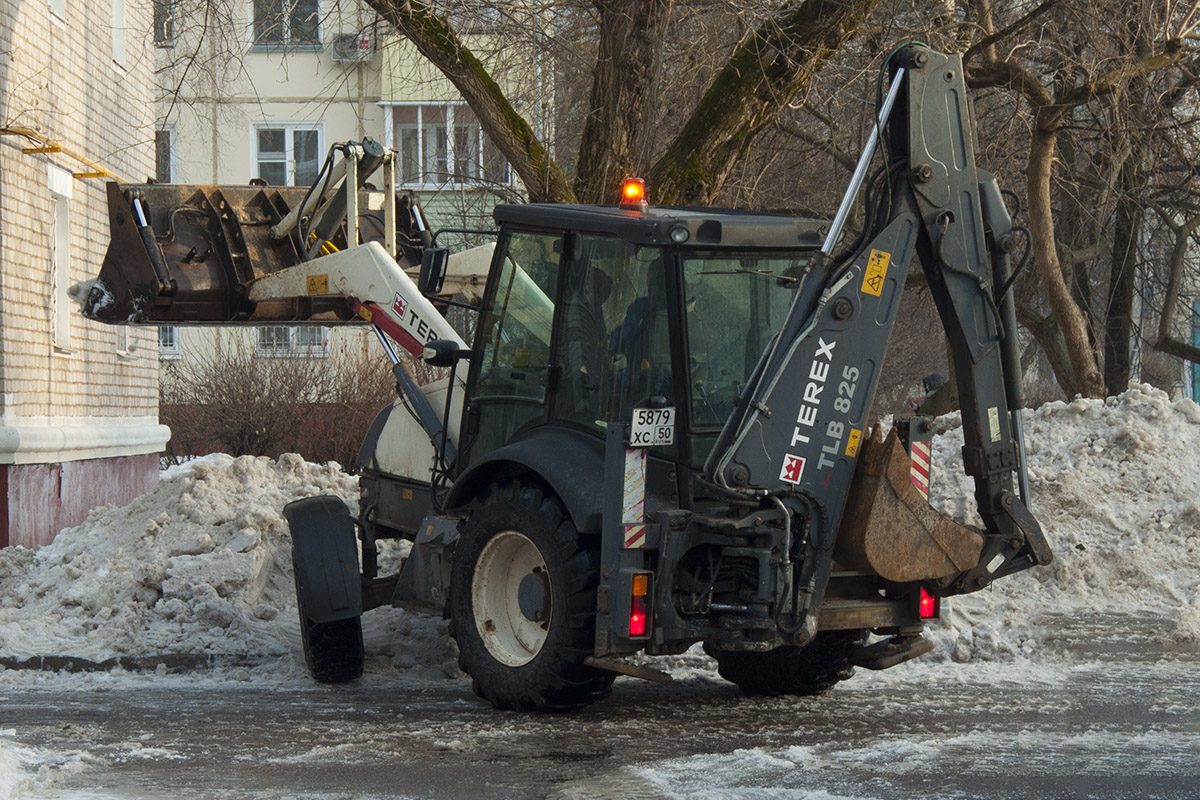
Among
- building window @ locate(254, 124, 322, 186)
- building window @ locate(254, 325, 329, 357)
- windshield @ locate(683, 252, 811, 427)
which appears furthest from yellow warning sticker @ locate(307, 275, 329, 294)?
building window @ locate(254, 124, 322, 186)

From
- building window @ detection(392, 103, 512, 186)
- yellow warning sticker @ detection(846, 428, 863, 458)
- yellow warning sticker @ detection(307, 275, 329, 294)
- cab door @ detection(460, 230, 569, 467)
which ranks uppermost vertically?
building window @ detection(392, 103, 512, 186)

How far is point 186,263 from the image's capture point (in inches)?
375

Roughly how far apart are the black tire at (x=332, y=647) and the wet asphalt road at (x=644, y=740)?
14cm

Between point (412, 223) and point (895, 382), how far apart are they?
20.3m

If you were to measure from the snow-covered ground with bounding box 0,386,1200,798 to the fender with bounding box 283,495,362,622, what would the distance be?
534 mm

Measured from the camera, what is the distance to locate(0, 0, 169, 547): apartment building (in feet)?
37.5

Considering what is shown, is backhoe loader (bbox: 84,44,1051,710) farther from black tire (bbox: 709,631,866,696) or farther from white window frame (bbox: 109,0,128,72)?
white window frame (bbox: 109,0,128,72)

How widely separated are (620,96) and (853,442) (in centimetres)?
609

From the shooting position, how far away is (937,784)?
18.4ft

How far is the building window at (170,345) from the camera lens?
81.3 ft

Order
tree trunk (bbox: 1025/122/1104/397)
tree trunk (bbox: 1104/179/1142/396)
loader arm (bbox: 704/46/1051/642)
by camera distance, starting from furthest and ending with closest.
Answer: tree trunk (bbox: 1104/179/1142/396), tree trunk (bbox: 1025/122/1104/397), loader arm (bbox: 704/46/1051/642)

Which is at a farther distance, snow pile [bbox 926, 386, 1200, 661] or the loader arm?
snow pile [bbox 926, 386, 1200, 661]

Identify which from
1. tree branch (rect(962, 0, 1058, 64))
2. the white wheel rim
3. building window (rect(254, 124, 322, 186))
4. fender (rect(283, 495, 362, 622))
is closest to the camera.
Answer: the white wheel rim

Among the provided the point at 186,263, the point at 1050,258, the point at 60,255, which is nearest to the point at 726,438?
the point at 186,263
